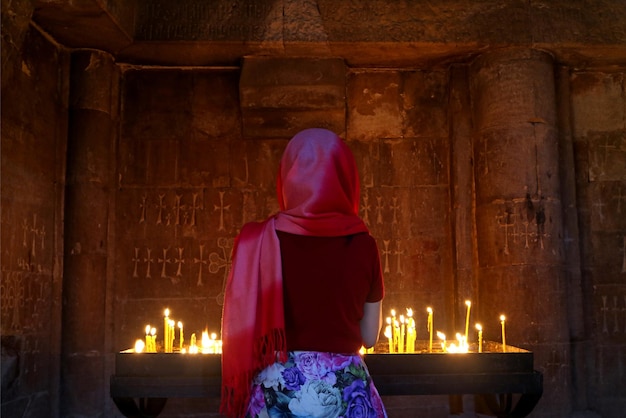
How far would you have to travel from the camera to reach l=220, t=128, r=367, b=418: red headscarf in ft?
9.10

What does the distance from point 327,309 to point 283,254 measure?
297 mm

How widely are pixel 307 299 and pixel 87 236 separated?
12.9 ft

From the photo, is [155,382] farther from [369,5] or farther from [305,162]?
[369,5]

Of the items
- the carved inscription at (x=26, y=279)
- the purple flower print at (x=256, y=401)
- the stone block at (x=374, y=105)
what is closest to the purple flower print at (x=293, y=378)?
the purple flower print at (x=256, y=401)

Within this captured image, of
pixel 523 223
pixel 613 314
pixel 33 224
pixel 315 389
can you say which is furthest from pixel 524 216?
pixel 33 224

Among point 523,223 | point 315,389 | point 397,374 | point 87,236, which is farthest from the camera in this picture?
point 87,236

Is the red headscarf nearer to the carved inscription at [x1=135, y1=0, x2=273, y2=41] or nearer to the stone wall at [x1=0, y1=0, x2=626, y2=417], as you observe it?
the stone wall at [x1=0, y1=0, x2=626, y2=417]

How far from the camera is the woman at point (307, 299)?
9.00ft

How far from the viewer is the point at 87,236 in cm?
608

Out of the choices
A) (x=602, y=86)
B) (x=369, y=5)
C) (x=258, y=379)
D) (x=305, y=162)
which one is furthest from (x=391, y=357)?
(x=602, y=86)

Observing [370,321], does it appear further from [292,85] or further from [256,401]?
[292,85]

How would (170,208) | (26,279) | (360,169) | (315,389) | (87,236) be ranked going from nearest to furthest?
(315,389)
(26,279)
(87,236)
(170,208)
(360,169)

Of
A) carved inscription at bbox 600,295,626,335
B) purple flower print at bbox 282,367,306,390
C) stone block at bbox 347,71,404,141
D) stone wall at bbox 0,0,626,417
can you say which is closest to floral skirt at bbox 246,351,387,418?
purple flower print at bbox 282,367,306,390

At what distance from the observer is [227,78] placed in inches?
262
